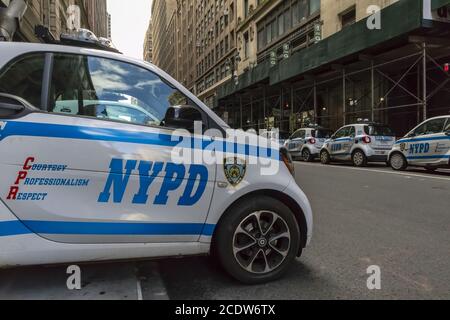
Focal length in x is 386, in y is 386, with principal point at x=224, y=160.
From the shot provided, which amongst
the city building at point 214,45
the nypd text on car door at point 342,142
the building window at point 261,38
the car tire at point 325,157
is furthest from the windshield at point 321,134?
the city building at point 214,45

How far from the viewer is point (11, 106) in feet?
8.50

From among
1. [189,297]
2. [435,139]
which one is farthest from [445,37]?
[189,297]

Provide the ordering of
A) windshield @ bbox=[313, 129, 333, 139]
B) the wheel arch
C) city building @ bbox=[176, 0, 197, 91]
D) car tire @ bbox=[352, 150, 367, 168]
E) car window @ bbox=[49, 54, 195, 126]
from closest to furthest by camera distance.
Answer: car window @ bbox=[49, 54, 195, 126] → the wheel arch → car tire @ bbox=[352, 150, 367, 168] → windshield @ bbox=[313, 129, 333, 139] → city building @ bbox=[176, 0, 197, 91]

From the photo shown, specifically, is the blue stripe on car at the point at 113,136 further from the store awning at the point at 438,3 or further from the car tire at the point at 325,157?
the car tire at the point at 325,157

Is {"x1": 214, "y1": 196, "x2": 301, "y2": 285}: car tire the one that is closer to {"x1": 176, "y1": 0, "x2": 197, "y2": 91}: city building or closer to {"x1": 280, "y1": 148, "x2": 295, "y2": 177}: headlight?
{"x1": 280, "y1": 148, "x2": 295, "y2": 177}: headlight

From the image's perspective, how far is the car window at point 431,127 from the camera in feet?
36.0

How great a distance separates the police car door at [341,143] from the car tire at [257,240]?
1271 centimetres

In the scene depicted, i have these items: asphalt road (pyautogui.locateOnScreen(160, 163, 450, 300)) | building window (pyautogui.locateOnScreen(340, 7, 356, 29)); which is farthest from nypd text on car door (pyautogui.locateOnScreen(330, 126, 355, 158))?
building window (pyautogui.locateOnScreen(340, 7, 356, 29))

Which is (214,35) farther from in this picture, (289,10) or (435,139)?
(435,139)

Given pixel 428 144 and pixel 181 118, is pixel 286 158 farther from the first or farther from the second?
pixel 428 144

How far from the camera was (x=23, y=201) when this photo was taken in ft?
8.42

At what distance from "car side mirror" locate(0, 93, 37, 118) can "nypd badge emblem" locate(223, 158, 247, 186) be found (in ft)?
4.76

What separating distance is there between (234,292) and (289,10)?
30.2m

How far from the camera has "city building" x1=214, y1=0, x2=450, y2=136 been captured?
597 inches
